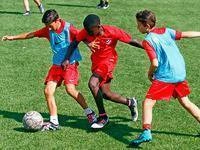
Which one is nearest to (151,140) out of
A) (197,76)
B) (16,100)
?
(16,100)

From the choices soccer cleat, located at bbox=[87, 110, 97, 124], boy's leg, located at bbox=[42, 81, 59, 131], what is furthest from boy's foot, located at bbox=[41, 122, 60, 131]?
soccer cleat, located at bbox=[87, 110, 97, 124]

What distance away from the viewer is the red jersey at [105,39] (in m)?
7.32

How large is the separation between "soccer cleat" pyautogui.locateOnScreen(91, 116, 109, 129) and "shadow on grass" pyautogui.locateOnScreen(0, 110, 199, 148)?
0.09 m

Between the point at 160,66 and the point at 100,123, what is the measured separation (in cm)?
127

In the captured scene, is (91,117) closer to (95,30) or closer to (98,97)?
(98,97)

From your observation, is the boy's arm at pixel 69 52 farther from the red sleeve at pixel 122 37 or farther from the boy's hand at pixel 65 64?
the red sleeve at pixel 122 37

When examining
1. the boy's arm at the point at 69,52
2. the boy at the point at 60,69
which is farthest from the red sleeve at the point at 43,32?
the boy's arm at the point at 69,52

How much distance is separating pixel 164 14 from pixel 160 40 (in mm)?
11319

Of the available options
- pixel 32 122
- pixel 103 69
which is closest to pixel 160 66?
pixel 103 69

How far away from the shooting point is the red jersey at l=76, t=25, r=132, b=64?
7.32m

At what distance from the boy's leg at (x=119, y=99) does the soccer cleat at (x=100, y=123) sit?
33 centimetres

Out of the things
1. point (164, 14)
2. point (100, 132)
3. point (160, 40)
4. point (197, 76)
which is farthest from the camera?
point (164, 14)

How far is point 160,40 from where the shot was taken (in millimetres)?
6715

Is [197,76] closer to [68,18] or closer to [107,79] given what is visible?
[107,79]
